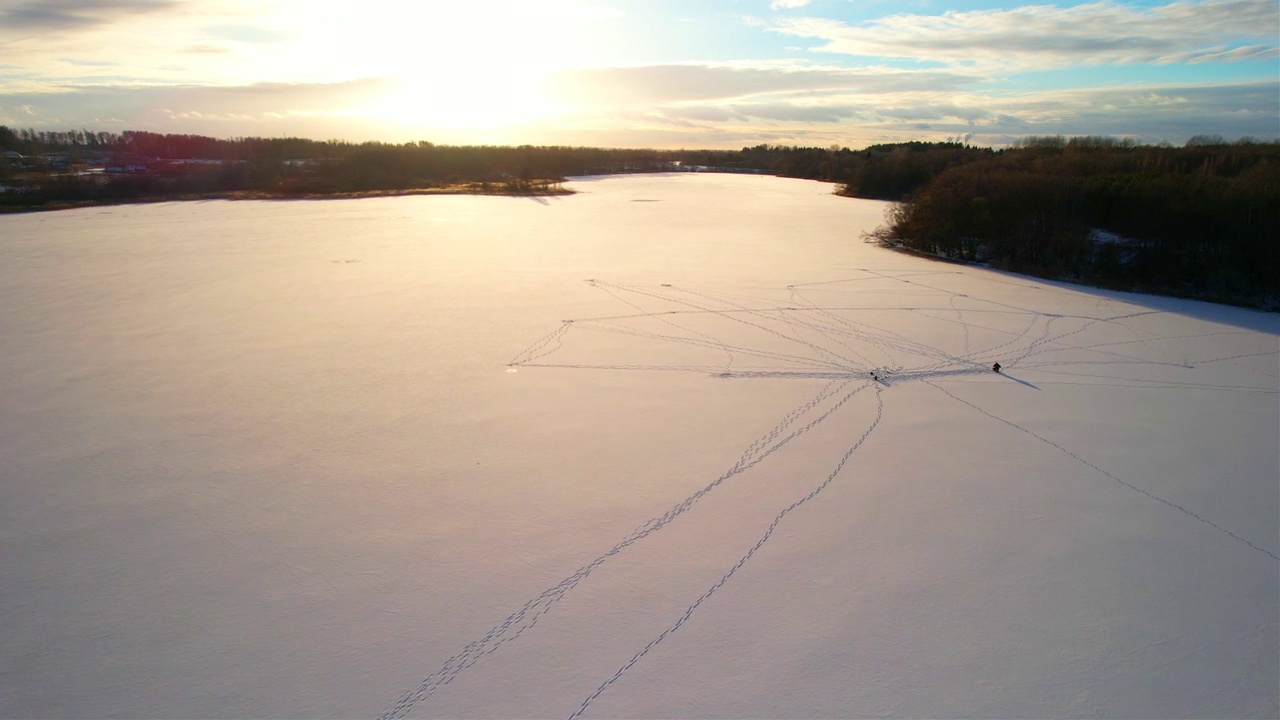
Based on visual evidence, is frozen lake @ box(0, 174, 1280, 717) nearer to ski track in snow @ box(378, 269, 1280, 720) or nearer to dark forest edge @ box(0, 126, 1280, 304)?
ski track in snow @ box(378, 269, 1280, 720)

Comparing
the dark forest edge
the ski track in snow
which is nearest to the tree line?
the dark forest edge

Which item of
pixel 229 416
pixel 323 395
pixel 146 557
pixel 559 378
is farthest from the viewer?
pixel 559 378

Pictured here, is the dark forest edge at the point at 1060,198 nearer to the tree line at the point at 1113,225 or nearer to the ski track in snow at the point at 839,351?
the tree line at the point at 1113,225

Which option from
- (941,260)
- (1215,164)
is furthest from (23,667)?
(1215,164)

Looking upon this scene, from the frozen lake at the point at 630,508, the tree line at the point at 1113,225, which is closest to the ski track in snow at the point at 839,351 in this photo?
the frozen lake at the point at 630,508

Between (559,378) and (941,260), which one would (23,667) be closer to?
(559,378)

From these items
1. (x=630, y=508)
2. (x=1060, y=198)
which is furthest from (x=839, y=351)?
(x=1060, y=198)

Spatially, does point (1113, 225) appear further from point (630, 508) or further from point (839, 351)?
point (630, 508)
